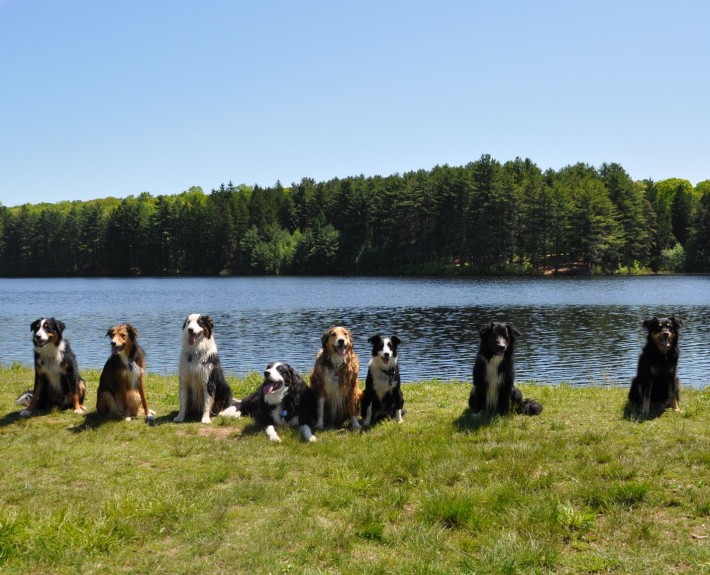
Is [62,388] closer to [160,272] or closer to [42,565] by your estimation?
[42,565]

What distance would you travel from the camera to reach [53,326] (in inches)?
402

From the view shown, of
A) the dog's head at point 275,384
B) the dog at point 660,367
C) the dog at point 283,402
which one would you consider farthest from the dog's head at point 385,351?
the dog at point 660,367

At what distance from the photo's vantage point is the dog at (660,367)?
9.67m

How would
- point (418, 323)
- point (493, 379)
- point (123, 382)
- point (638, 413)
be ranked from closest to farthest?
1. point (493, 379)
2. point (638, 413)
3. point (123, 382)
4. point (418, 323)

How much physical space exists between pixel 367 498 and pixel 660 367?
601cm

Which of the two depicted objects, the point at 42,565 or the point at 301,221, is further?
the point at 301,221

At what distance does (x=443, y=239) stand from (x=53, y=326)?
82913 millimetres

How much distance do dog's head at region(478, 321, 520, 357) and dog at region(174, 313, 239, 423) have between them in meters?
4.23

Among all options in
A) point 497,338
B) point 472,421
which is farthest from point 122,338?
point 497,338

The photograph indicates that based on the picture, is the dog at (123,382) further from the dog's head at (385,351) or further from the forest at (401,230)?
the forest at (401,230)

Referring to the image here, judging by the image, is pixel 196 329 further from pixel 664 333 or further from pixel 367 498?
pixel 664 333

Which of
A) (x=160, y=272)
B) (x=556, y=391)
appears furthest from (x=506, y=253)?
(x=556, y=391)

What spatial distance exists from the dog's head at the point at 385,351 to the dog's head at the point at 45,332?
5285 millimetres

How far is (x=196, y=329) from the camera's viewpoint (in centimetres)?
972
